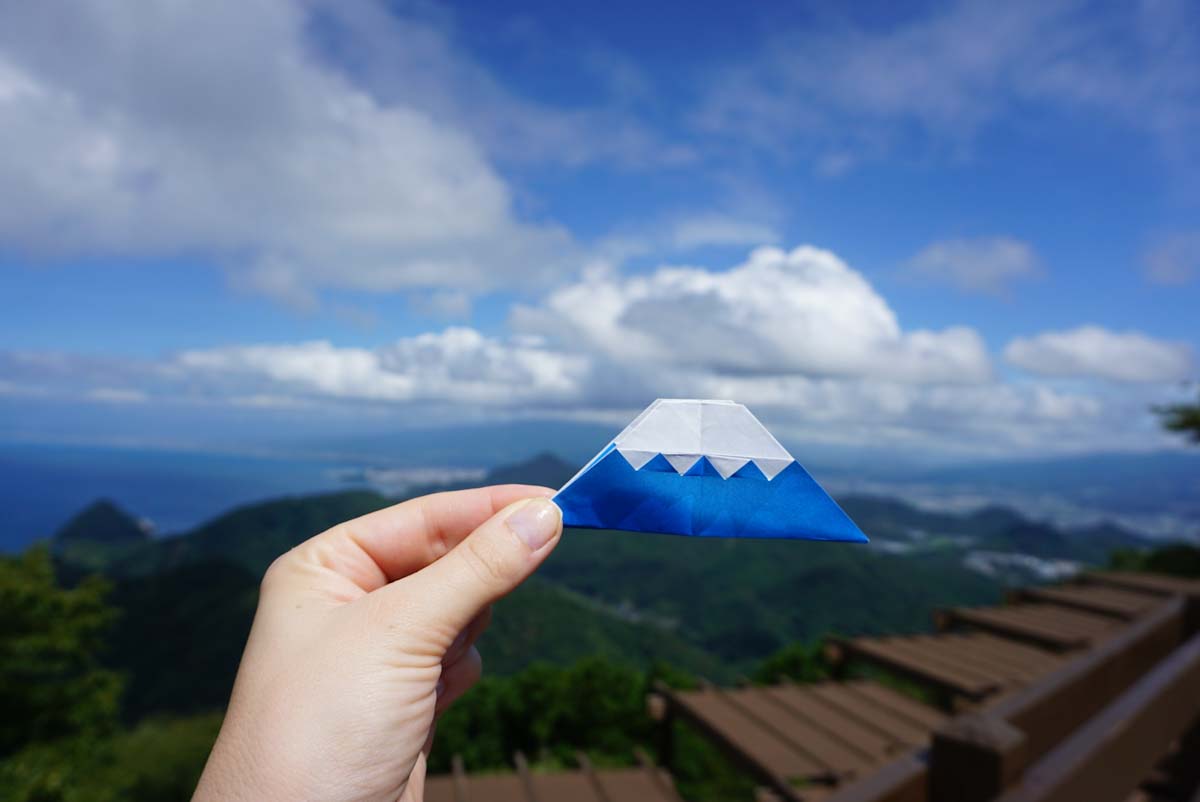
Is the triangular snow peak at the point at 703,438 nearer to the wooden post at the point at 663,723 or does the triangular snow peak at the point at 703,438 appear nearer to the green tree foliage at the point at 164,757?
the wooden post at the point at 663,723

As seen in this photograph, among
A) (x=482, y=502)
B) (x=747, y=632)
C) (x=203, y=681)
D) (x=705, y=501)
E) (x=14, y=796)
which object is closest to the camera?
(x=705, y=501)

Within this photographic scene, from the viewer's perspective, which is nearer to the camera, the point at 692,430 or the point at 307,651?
the point at 307,651

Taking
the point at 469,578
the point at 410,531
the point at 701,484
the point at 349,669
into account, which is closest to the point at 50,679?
the point at 410,531

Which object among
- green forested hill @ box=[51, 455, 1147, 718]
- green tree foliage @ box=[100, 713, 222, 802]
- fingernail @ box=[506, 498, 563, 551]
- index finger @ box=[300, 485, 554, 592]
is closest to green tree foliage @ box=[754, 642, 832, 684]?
index finger @ box=[300, 485, 554, 592]

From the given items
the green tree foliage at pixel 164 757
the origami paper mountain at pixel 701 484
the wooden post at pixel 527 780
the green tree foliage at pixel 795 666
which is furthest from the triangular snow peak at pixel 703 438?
the green tree foliage at pixel 164 757

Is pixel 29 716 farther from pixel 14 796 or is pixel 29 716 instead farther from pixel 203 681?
pixel 203 681

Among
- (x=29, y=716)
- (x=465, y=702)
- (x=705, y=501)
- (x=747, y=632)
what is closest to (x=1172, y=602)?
(x=705, y=501)

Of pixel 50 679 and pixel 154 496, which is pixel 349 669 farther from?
pixel 154 496
